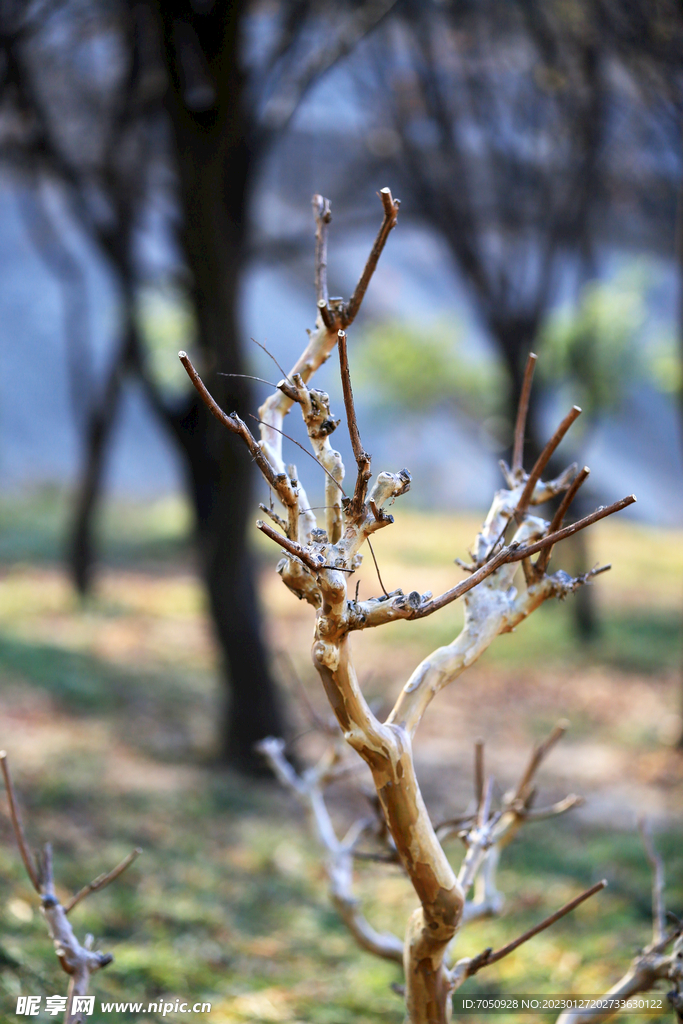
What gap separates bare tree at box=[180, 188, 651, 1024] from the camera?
1.28 metres

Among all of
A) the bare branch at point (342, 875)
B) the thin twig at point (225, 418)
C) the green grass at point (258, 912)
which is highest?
the thin twig at point (225, 418)

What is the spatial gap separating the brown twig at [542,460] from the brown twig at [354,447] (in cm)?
37

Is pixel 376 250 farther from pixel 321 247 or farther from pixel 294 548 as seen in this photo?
pixel 294 548

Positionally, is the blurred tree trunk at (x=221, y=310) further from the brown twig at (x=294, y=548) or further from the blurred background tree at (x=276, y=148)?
the brown twig at (x=294, y=548)

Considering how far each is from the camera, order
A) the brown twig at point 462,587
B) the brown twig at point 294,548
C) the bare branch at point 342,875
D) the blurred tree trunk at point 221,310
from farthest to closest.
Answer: the blurred tree trunk at point 221,310
the bare branch at point 342,875
the brown twig at point 462,587
the brown twig at point 294,548

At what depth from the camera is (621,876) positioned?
12.4 ft

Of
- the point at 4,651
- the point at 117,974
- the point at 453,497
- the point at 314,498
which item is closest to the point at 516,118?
the point at 4,651

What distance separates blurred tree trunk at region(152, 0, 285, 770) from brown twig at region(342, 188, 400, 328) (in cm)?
257

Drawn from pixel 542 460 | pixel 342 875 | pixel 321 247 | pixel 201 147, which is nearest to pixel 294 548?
pixel 542 460

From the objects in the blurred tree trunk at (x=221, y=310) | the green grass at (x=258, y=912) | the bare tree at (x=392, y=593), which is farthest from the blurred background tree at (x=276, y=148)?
the bare tree at (x=392, y=593)

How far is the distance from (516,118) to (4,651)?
6477 millimetres

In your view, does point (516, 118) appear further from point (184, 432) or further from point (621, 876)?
point (621, 876)

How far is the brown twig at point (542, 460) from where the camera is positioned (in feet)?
4.79

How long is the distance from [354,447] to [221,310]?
361cm
